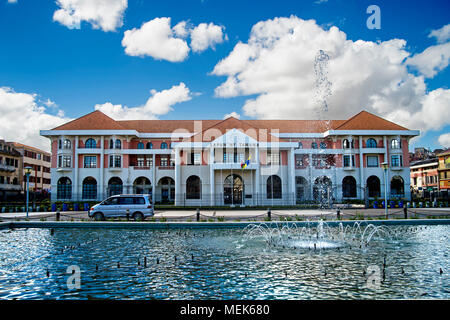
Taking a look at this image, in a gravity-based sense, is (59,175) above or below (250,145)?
below

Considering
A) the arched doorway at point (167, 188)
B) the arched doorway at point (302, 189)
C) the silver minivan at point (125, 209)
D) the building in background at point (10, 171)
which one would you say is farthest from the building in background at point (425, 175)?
the building in background at point (10, 171)

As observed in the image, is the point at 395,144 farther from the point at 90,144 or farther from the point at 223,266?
the point at 223,266

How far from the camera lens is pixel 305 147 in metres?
52.9

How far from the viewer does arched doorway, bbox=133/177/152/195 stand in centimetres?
4972

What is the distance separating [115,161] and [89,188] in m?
5.22

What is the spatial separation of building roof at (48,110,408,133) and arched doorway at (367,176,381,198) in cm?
766

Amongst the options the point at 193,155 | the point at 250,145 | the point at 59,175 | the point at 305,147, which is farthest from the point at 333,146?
the point at 59,175

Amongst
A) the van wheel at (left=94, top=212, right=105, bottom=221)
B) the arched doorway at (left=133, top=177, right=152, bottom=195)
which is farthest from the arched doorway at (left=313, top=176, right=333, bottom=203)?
the van wheel at (left=94, top=212, right=105, bottom=221)

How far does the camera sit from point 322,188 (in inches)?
1880

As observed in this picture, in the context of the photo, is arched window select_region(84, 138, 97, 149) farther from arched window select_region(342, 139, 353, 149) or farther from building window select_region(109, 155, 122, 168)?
arched window select_region(342, 139, 353, 149)

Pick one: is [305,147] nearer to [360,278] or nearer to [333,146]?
[333,146]

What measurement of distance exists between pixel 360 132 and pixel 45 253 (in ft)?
151

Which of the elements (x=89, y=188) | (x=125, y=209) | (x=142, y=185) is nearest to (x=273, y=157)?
(x=142, y=185)
